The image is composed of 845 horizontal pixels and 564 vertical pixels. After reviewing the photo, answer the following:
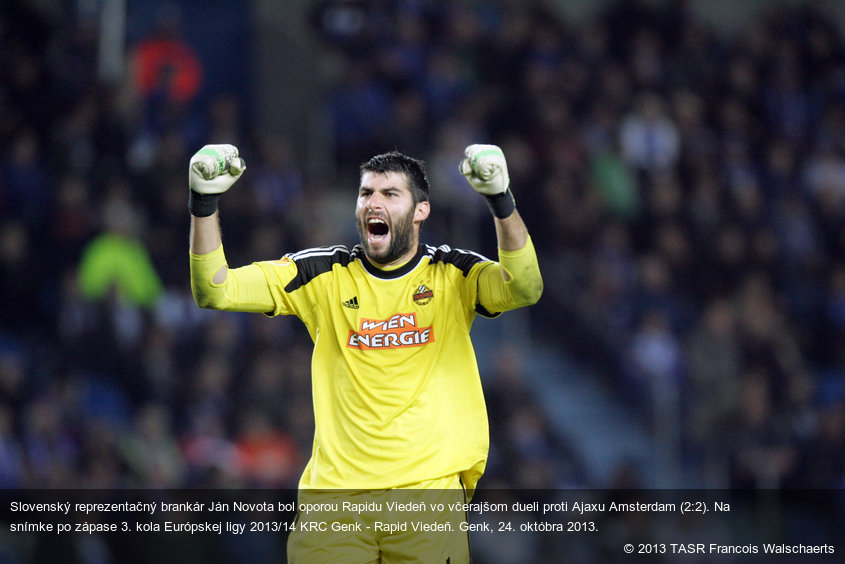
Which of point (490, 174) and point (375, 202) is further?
point (375, 202)

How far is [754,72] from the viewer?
43.5ft

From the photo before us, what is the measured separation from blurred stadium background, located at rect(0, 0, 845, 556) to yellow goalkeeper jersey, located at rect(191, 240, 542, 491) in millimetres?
4096

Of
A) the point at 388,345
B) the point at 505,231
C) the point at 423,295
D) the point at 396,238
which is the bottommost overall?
the point at 388,345

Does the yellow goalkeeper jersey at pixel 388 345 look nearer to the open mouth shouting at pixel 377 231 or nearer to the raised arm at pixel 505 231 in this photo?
the raised arm at pixel 505 231

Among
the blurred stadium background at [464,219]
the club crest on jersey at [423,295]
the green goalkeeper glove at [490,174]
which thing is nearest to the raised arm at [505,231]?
the green goalkeeper glove at [490,174]

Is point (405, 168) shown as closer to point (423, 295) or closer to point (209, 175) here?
point (423, 295)

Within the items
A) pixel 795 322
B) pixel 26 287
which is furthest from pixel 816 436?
pixel 26 287

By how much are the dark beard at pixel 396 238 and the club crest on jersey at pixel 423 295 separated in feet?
0.63

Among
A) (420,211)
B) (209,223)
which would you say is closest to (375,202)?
(420,211)

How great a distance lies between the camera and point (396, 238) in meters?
5.00

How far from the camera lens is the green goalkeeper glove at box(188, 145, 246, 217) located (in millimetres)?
4668

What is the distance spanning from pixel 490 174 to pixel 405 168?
0.65 metres

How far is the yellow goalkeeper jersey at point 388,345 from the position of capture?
15.8 feet

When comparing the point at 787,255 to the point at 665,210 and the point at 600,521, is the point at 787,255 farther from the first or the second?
the point at 600,521
